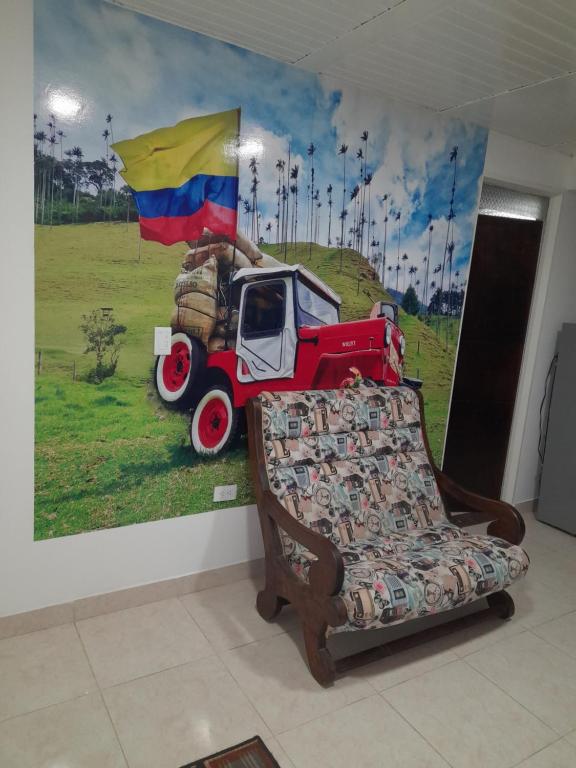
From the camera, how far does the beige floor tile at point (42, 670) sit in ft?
6.78

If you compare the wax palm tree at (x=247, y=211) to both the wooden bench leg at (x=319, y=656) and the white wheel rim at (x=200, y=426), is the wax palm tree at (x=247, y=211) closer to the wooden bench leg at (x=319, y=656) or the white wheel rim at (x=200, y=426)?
the white wheel rim at (x=200, y=426)

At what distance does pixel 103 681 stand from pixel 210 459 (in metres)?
1.07

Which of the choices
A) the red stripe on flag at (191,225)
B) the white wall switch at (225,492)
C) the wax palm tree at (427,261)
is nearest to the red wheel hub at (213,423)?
the white wall switch at (225,492)

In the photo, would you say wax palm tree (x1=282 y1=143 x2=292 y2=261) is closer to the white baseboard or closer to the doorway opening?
the doorway opening

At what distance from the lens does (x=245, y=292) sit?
2.79 meters

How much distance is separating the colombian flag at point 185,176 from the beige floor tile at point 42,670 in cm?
183

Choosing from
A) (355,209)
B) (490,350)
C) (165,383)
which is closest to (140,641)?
(165,383)

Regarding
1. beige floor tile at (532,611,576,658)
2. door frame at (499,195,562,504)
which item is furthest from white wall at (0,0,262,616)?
door frame at (499,195,562,504)

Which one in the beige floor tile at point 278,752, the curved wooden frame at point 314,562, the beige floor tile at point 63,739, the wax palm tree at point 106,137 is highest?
the wax palm tree at point 106,137

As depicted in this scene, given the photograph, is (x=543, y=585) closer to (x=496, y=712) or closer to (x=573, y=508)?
(x=573, y=508)

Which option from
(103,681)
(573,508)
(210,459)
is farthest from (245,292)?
(573,508)

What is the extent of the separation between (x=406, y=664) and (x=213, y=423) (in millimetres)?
1426

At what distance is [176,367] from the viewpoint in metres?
2.66

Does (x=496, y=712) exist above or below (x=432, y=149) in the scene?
below
